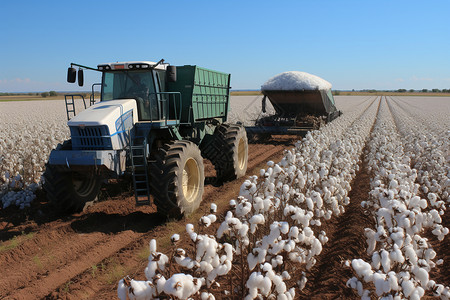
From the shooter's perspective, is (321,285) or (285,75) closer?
(321,285)

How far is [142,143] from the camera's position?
23.0 ft

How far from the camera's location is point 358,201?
7754mm

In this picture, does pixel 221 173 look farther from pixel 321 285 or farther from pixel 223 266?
pixel 223 266

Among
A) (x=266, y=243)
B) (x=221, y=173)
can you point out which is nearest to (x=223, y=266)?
(x=266, y=243)

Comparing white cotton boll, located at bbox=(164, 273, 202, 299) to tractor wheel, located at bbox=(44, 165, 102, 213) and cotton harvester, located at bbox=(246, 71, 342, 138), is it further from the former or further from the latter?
cotton harvester, located at bbox=(246, 71, 342, 138)

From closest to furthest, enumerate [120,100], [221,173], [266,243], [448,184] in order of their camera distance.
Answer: [266,243]
[448,184]
[120,100]
[221,173]

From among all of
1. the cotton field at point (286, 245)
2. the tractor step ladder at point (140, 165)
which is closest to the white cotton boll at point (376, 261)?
the cotton field at point (286, 245)

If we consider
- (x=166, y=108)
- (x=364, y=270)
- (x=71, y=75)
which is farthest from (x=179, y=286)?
(x=71, y=75)

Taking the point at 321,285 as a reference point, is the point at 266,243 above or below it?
above

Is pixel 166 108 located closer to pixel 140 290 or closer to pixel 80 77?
pixel 80 77

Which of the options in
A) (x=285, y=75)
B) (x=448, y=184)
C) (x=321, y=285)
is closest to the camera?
(x=321, y=285)

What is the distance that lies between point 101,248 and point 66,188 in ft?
5.28

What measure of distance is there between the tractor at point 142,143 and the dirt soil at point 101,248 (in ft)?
1.52

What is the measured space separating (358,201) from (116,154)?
5316 millimetres
